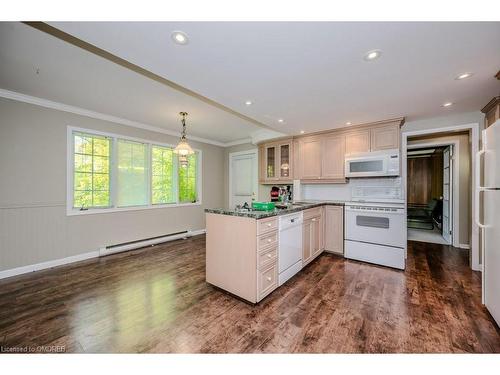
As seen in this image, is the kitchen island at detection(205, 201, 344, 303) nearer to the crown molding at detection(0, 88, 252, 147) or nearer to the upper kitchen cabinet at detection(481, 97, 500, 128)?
the upper kitchen cabinet at detection(481, 97, 500, 128)

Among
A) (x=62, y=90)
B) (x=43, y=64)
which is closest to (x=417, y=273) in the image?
(x=43, y=64)

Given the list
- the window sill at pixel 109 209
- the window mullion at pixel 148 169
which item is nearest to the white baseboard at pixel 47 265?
the window sill at pixel 109 209

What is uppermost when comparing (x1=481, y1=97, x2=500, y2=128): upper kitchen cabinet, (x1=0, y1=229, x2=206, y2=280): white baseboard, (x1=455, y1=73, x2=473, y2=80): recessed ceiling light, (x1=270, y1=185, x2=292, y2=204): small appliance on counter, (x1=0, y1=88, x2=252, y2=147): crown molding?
(x1=0, y1=88, x2=252, y2=147): crown molding

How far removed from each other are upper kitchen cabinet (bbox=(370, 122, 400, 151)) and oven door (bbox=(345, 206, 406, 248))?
1.04 metres

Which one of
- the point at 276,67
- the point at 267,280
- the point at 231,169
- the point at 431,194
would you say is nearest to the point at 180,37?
the point at 276,67

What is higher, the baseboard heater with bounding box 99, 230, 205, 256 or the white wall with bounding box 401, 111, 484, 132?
the white wall with bounding box 401, 111, 484, 132

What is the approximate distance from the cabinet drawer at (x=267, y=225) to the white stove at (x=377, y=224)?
1811 millimetres

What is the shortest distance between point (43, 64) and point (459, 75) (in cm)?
437

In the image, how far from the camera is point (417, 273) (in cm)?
289

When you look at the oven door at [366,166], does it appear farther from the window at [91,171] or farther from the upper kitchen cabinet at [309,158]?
the window at [91,171]

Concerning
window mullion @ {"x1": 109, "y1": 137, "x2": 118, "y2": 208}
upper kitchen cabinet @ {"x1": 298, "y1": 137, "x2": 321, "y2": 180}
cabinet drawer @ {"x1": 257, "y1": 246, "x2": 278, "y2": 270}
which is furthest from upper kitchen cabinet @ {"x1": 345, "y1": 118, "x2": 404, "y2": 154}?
window mullion @ {"x1": 109, "y1": 137, "x2": 118, "y2": 208}

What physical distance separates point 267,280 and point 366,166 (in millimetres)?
2553

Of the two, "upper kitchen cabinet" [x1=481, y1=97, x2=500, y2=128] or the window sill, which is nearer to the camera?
"upper kitchen cabinet" [x1=481, y1=97, x2=500, y2=128]

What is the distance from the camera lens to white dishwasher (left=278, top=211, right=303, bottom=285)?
2465 millimetres
